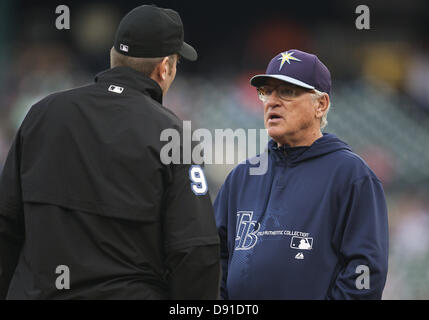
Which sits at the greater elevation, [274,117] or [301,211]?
[274,117]

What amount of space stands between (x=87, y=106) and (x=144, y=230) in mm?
429

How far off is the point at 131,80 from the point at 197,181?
15.7 inches

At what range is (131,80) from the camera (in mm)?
2287

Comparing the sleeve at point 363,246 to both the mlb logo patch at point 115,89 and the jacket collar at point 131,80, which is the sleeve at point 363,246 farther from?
the mlb logo patch at point 115,89

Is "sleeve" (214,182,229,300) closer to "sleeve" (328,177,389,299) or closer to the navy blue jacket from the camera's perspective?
the navy blue jacket

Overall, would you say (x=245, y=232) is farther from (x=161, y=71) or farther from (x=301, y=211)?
(x=161, y=71)

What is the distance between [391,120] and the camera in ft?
27.5

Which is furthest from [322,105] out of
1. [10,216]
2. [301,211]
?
[10,216]

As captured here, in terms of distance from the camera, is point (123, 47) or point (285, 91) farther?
point (285, 91)

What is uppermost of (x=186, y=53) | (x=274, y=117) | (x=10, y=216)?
(x=186, y=53)

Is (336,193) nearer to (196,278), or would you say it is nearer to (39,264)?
(196,278)

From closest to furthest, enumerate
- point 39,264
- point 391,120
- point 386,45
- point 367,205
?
1. point 39,264
2. point 367,205
3. point 391,120
4. point 386,45

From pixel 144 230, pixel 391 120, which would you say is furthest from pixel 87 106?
pixel 391 120

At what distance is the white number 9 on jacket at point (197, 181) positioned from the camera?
86.5 inches
